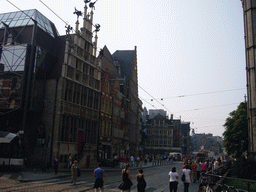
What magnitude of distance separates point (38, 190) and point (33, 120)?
19337 mm

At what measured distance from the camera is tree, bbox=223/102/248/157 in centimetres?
4925

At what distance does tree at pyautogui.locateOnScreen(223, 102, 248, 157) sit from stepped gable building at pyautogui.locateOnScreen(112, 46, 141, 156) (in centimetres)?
1960

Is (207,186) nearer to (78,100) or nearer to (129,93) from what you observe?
(78,100)

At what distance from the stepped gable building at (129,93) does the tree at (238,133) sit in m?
19.6

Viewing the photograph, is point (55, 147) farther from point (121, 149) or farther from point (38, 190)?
point (121, 149)

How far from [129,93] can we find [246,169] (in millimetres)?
35601

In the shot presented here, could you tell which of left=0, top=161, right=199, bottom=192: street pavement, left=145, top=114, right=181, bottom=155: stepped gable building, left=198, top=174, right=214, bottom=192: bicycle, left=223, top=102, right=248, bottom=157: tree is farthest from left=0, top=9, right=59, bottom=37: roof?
left=145, top=114, right=181, bottom=155: stepped gable building

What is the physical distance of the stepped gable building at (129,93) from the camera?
53.6m

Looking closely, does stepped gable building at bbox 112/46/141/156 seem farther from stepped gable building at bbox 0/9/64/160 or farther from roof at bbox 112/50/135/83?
stepped gable building at bbox 0/9/64/160

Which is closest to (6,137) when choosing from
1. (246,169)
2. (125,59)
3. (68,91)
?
(68,91)

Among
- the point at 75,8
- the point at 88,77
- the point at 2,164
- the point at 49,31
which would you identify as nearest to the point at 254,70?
the point at 88,77

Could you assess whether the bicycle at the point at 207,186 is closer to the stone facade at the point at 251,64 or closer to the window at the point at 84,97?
the window at the point at 84,97

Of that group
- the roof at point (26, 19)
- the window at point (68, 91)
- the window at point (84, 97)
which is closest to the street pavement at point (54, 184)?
the window at point (68, 91)

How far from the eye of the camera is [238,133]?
49281mm
